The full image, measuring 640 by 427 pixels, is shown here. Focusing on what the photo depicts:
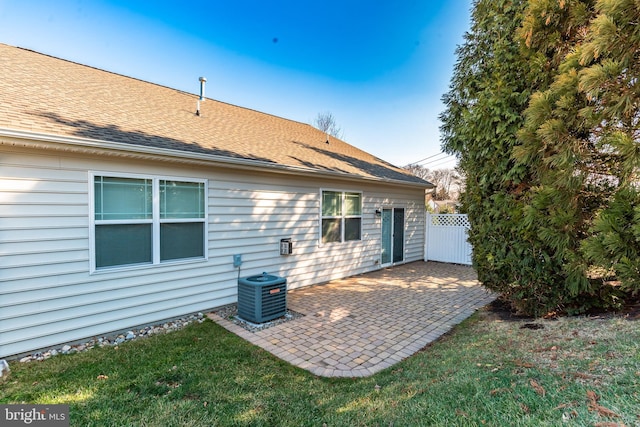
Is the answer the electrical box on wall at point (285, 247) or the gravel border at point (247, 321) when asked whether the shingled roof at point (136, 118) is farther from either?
the gravel border at point (247, 321)

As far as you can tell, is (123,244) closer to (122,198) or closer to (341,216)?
(122,198)

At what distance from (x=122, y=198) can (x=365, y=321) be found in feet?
14.0

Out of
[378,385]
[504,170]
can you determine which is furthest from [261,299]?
[504,170]

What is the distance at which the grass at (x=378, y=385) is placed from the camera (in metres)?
2.04

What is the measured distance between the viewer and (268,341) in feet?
14.0

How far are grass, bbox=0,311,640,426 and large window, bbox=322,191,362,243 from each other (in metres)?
4.19

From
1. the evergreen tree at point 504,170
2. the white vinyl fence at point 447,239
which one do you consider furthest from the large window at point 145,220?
the white vinyl fence at point 447,239

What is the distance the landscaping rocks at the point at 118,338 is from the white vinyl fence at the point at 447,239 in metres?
8.50

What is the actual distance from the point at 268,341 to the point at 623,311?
4.57 meters

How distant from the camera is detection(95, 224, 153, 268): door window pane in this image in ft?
14.0

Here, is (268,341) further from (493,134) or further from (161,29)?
(161,29)

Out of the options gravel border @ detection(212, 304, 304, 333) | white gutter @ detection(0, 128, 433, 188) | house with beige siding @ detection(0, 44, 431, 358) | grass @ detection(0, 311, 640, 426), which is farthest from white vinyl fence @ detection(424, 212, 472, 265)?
gravel border @ detection(212, 304, 304, 333)

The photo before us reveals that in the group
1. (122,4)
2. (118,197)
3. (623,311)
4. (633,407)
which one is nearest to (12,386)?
(118,197)

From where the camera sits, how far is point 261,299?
4.87 metres
